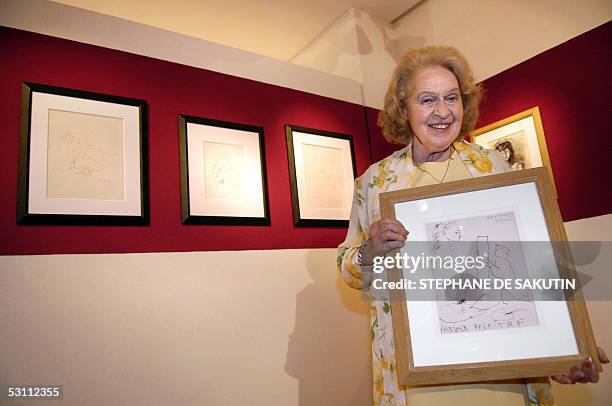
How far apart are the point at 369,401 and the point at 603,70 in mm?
2452

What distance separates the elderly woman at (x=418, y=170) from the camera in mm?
1293

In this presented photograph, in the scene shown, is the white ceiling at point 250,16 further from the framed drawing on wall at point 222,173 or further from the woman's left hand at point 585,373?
the woman's left hand at point 585,373

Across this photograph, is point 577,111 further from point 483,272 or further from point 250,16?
point 250,16

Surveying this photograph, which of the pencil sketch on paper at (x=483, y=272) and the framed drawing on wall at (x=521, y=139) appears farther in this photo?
the framed drawing on wall at (x=521, y=139)

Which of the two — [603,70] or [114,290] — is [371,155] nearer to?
[603,70]

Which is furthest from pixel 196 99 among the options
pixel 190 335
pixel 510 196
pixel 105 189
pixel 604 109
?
pixel 604 109

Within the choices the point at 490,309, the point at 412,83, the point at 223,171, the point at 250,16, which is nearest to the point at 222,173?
the point at 223,171

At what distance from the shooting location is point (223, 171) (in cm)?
261

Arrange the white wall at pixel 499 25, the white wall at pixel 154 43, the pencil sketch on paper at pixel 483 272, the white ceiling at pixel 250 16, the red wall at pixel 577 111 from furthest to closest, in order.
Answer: the white ceiling at pixel 250 16, the white wall at pixel 499 25, the red wall at pixel 577 111, the white wall at pixel 154 43, the pencil sketch on paper at pixel 483 272

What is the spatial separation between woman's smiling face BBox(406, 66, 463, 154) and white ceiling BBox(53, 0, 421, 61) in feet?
7.25

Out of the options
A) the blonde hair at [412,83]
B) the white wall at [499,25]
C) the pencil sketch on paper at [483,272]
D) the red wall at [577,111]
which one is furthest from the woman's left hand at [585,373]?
the white wall at [499,25]

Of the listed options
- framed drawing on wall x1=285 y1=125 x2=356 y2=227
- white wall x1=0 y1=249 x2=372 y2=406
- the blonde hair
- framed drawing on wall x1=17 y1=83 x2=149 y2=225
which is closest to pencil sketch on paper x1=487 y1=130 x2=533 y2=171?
framed drawing on wall x1=285 y1=125 x2=356 y2=227

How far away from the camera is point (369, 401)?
2791 mm

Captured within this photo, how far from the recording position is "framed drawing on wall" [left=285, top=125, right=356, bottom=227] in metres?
2.88
